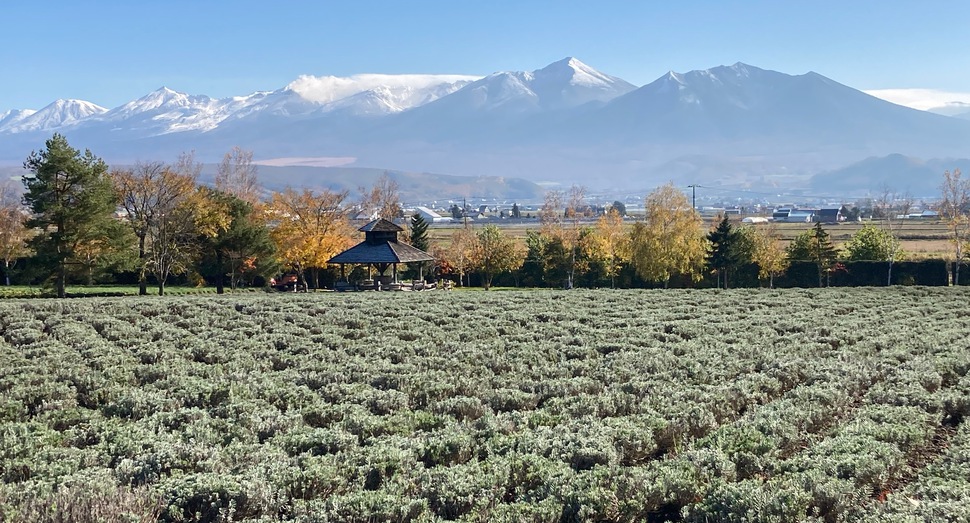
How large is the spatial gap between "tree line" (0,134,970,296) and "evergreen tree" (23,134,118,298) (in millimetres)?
60

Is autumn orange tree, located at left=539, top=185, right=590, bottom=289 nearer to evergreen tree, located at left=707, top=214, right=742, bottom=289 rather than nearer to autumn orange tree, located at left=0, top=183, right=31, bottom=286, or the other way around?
evergreen tree, located at left=707, top=214, right=742, bottom=289

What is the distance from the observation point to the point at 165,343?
1403cm

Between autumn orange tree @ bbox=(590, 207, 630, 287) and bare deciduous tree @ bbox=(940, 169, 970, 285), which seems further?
autumn orange tree @ bbox=(590, 207, 630, 287)

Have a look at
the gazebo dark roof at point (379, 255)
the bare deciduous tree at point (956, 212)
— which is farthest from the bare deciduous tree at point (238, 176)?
the bare deciduous tree at point (956, 212)

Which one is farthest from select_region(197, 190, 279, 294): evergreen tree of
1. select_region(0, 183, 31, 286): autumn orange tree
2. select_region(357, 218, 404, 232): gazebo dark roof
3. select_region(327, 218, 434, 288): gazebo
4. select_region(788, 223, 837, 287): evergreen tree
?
select_region(788, 223, 837, 287): evergreen tree

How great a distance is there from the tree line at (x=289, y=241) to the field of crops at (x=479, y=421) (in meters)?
21.6

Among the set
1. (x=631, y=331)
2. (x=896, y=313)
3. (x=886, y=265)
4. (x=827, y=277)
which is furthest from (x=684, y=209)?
(x=631, y=331)

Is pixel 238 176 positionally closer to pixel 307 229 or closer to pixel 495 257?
pixel 307 229

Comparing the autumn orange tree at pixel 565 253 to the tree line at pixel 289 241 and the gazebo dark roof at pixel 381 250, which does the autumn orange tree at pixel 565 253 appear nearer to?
the tree line at pixel 289 241

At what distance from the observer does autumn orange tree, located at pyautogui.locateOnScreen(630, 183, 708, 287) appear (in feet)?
161

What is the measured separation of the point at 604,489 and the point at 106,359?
9400 mm

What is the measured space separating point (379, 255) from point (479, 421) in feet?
107

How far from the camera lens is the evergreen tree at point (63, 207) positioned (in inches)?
1394

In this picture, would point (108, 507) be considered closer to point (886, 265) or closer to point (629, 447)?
point (629, 447)
